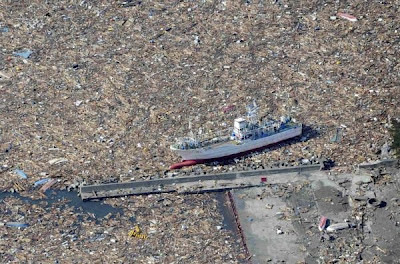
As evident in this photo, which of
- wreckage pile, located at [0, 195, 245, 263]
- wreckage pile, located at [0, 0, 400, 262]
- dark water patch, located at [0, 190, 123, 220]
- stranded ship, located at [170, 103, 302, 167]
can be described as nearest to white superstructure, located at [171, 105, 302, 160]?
stranded ship, located at [170, 103, 302, 167]

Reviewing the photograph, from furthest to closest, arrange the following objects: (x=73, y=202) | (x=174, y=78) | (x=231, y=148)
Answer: (x=174, y=78), (x=231, y=148), (x=73, y=202)

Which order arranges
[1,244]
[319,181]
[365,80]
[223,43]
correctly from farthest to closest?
[223,43] < [365,80] < [319,181] < [1,244]

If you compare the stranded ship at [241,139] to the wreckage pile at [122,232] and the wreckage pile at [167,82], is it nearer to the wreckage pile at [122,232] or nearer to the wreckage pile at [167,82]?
the wreckage pile at [167,82]

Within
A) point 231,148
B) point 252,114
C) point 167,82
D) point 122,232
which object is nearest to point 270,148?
point 252,114

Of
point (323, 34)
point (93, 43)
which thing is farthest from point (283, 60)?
point (93, 43)

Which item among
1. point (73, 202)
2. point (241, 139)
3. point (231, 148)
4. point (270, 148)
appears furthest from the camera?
point (270, 148)

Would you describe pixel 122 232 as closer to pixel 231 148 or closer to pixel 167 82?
pixel 231 148

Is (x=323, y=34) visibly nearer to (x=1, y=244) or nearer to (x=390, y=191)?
(x=390, y=191)
